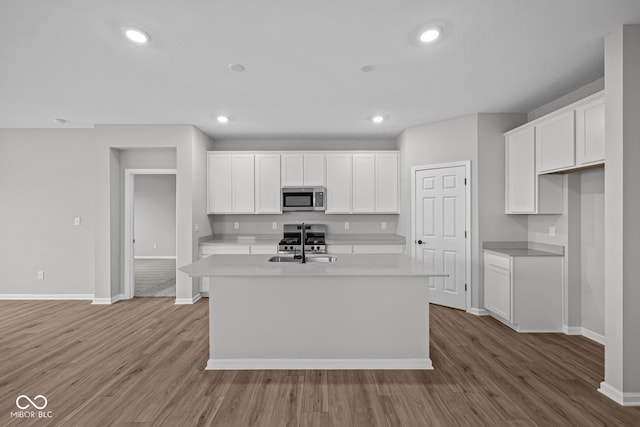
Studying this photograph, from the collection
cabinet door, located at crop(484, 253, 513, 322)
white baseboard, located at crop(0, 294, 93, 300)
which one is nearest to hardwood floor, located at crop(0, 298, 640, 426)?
cabinet door, located at crop(484, 253, 513, 322)

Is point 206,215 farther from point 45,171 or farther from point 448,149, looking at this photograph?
point 448,149

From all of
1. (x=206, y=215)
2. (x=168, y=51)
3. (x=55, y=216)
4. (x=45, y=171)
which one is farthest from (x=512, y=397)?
(x=45, y=171)

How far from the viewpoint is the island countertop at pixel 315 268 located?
246 centimetres

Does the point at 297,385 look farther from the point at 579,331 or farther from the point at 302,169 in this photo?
the point at 302,169

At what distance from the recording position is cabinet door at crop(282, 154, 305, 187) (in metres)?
5.14

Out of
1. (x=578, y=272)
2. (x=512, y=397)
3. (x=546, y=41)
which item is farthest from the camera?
(x=578, y=272)

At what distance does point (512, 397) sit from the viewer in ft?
7.28

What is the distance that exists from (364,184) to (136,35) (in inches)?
146

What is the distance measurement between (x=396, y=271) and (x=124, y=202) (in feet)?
14.8

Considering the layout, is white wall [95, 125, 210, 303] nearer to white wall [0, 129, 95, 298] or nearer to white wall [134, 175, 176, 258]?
white wall [0, 129, 95, 298]

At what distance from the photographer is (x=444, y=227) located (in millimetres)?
4363

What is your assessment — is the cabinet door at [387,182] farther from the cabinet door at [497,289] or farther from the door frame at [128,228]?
the door frame at [128,228]

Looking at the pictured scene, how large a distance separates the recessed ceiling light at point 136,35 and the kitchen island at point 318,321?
75.3 inches

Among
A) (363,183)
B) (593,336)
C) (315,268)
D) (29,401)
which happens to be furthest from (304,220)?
(593,336)
